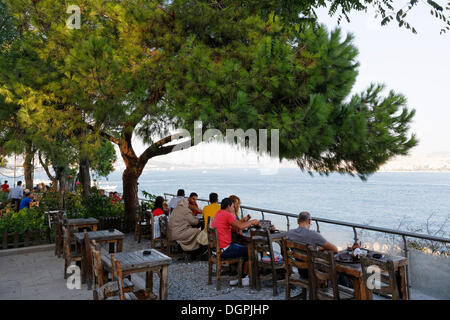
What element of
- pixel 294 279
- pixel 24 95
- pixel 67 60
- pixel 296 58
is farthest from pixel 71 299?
pixel 296 58

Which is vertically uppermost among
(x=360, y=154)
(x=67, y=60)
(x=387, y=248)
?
(x=67, y=60)

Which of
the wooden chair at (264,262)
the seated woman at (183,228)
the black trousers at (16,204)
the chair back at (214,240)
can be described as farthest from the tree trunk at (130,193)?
the wooden chair at (264,262)

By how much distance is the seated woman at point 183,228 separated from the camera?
738cm

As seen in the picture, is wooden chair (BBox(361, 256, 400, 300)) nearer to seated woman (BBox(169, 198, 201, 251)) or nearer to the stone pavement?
the stone pavement

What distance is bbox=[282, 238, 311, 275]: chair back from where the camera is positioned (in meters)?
4.27

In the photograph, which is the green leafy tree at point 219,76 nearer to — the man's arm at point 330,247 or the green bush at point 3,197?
the man's arm at point 330,247

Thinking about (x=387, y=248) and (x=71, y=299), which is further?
(x=387, y=248)

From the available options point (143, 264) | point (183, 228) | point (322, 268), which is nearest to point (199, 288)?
point (143, 264)

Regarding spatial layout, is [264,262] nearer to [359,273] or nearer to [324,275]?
[324,275]

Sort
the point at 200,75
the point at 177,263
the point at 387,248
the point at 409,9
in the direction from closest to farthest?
the point at 409,9 → the point at 200,75 → the point at 387,248 → the point at 177,263

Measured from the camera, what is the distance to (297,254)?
4387 mm
